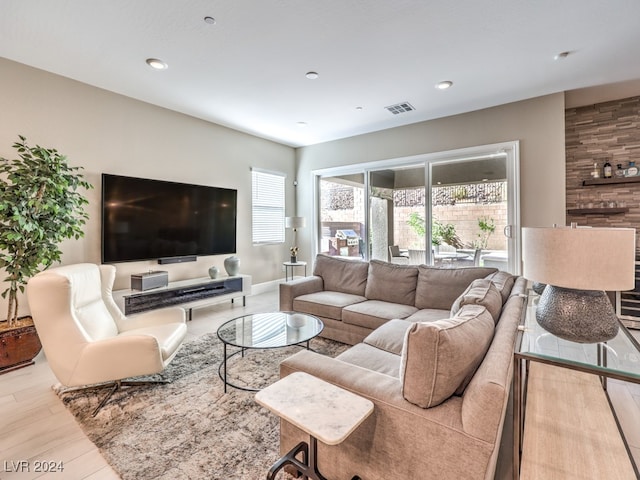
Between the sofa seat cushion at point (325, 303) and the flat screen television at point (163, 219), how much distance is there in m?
1.95

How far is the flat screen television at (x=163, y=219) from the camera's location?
12.0 feet

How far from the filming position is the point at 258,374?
2.55 metres

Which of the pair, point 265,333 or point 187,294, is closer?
point 265,333

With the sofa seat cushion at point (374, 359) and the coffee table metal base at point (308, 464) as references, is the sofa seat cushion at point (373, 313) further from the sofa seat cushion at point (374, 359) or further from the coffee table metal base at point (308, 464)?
the coffee table metal base at point (308, 464)

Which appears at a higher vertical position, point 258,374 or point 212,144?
point 212,144

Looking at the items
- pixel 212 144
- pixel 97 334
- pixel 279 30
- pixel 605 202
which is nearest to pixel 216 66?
pixel 279 30

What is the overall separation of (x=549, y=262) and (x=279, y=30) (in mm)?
2601

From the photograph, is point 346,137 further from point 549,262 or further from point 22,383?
point 22,383

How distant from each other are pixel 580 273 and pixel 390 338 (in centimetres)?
127

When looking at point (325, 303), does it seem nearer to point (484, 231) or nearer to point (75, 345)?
point (75, 345)

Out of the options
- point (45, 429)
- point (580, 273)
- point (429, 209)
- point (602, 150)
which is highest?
point (602, 150)

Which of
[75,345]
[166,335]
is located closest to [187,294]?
[166,335]

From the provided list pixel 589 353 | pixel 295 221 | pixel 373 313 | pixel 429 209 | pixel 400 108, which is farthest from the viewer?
pixel 295 221

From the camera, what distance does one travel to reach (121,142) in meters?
3.81
